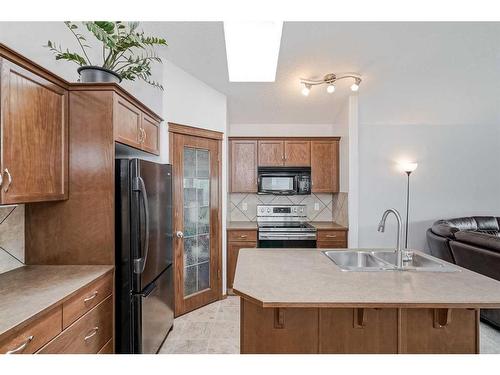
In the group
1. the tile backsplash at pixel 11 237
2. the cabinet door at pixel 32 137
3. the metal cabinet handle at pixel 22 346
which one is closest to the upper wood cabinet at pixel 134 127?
the cabinet door at pixel 32 137

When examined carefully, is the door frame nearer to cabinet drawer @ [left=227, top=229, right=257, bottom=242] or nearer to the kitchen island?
cabinet drawer @ [left=227, top=229, right=257, bottom=242]

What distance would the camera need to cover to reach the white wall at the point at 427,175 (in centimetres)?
409

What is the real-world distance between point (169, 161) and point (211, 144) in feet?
1.85

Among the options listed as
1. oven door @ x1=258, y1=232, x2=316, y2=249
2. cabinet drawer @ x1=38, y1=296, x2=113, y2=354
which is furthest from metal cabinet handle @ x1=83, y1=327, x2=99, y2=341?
oven door @ x1=258, y1=232, x2=316, y2=249

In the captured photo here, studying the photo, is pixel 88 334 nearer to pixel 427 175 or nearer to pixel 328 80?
pixel 328 80

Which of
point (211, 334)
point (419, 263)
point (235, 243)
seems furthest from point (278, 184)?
point (419, 263)

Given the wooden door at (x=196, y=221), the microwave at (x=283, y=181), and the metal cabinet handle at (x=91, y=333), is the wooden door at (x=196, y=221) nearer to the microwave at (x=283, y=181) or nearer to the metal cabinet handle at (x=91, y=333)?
the microwave at (x=283, y=181)

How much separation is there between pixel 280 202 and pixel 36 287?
3.21 m

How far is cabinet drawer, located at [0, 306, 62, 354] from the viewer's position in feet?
3.34

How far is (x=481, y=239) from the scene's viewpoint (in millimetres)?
2664

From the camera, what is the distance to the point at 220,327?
2.68 meters

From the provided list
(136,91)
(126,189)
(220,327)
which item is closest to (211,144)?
(136,91)

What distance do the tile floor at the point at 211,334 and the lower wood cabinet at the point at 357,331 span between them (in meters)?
0.95
